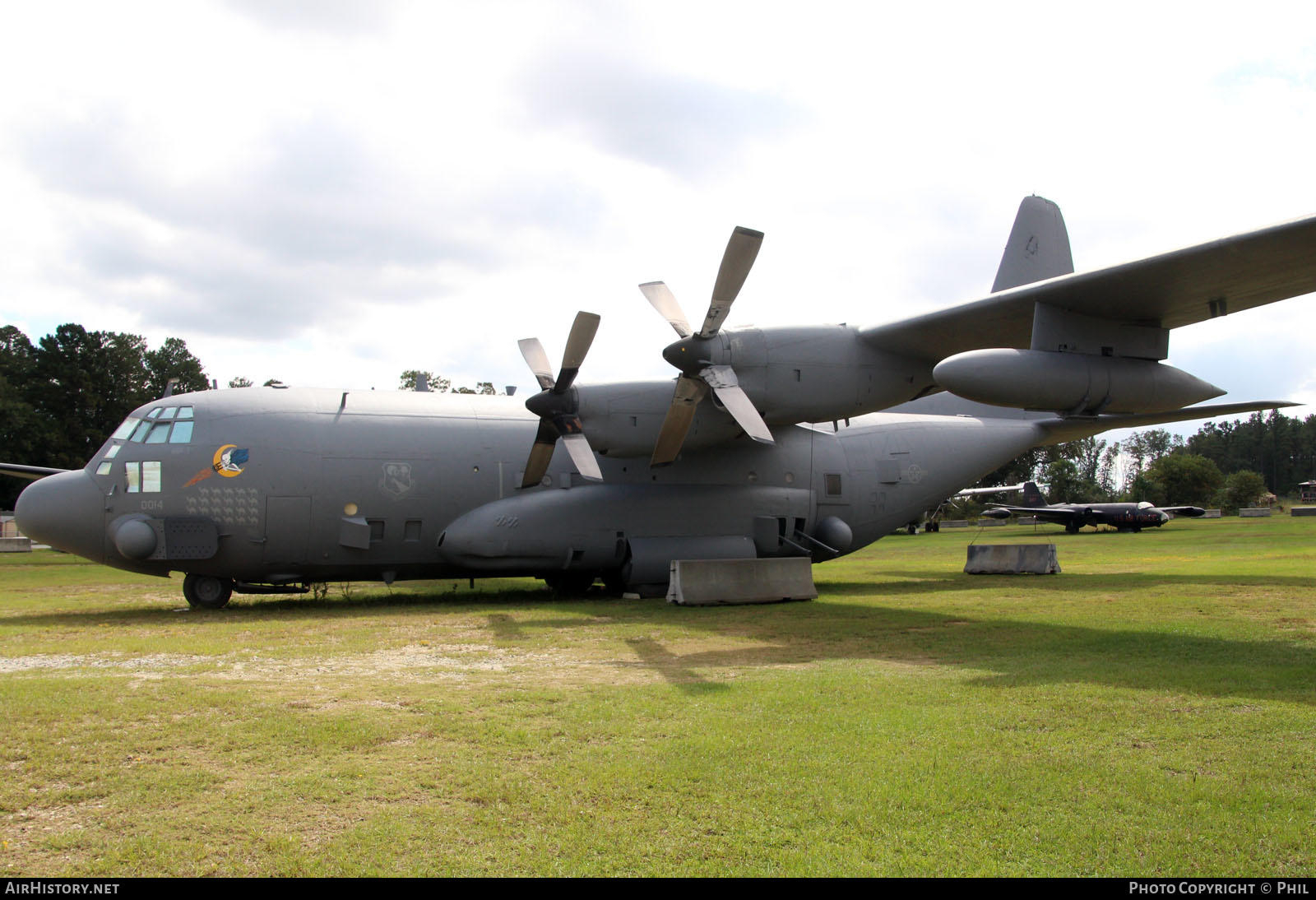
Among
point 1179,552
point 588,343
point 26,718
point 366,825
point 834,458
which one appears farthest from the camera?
point 1179,552

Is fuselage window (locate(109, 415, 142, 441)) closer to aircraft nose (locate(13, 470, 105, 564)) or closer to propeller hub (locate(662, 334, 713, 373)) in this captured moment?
aircraft nose (locate(13, 470, 105, 564))

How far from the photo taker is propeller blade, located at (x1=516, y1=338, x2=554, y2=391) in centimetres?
1698

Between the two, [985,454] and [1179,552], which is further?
[1179,552]

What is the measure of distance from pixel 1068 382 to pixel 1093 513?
44.6 m

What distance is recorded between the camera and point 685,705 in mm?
7594

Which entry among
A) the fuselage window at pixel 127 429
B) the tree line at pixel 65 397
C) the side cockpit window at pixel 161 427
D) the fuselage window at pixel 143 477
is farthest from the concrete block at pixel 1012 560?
the tree line at pixel 65 397

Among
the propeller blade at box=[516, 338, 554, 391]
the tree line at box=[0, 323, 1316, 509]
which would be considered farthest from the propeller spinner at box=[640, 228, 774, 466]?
the tree line at box=[0, 323, 1316, 509]

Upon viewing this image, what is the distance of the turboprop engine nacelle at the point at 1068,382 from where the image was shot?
12.6 meters

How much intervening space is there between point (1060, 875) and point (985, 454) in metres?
18.6

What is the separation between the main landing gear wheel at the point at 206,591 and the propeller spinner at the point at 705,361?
878 centimetres

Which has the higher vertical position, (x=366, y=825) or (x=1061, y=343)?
(x=1061, y=343)

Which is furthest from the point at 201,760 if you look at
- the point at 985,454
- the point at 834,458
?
the point at 985,454

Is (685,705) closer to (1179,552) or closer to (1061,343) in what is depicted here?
(1061,343)

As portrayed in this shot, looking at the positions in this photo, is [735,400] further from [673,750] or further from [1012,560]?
[1012,560]
